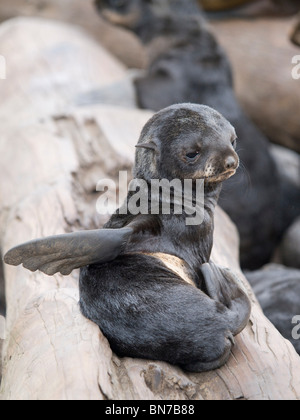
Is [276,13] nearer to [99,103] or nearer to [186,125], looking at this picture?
[99,103]

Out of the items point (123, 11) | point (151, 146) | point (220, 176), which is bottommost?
point (123, 11)

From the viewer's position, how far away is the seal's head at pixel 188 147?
3.13 meters

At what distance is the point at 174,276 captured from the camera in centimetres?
307

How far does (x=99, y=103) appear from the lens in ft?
21.1

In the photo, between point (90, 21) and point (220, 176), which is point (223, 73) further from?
point (220, 176)

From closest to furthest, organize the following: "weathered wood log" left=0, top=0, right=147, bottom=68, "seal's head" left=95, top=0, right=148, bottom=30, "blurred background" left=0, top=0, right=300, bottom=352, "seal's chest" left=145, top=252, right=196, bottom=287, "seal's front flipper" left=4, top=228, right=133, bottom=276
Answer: "seal's front flipper" left=4, top=228, right=133, bottom=276, "seal's chest" left=145, top=252, right=196, bottom=287, "blurred background" left=0, top=0, right=300, bottom=352, "seal's head" left=95, top=0, right=148, bottom=30, "weathered wood log" left=0, top=0, right=147, bottom=68

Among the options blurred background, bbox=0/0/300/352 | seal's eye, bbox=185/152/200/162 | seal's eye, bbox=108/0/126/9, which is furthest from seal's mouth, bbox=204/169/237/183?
seal's eye, bbox=108/0/126/9

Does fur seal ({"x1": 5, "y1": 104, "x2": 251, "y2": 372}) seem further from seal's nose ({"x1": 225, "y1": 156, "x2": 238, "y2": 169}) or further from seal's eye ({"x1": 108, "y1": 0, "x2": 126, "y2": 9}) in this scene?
seal's eye ({"x1": 108, "y1": 0, "x2": 126, "y2": 9})

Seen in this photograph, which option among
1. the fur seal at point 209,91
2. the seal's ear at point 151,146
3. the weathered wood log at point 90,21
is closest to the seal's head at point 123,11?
the fur seal at point 209,91

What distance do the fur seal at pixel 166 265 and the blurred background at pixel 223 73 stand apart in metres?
2.12

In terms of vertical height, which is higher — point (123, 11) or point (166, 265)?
point (166, 265)

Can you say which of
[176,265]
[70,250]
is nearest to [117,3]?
[176,265]

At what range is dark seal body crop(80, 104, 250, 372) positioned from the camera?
2969 mm

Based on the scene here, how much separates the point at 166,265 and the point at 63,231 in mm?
1347
